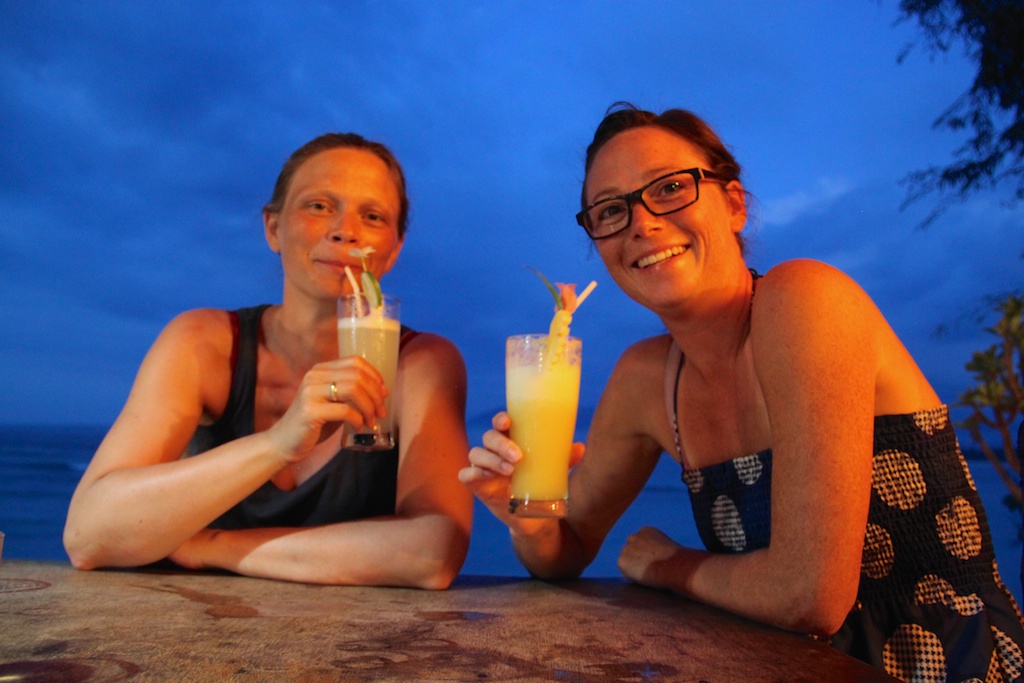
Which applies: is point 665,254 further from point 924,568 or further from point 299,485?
point 299,485

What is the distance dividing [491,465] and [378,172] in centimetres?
116

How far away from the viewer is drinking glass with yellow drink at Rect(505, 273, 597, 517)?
64.7 inches

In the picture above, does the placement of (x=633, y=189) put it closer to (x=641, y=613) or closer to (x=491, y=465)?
(x=491, y=465)

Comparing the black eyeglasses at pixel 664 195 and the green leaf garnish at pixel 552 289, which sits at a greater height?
the black eyeglasses at pixel 664 195

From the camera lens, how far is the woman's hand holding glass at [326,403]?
1.69m

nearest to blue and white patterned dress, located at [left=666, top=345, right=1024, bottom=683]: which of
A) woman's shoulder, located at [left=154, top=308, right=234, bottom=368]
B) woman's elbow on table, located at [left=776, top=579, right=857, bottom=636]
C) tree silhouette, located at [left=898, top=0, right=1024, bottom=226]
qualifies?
woman's elbow on table, located at [left=776, top=579, right=857, bottom=636]

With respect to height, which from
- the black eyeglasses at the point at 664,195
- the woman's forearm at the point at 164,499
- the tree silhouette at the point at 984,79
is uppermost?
the tree silhouette at the point at 984,79

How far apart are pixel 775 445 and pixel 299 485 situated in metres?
1.36

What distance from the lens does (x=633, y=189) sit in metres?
1.85

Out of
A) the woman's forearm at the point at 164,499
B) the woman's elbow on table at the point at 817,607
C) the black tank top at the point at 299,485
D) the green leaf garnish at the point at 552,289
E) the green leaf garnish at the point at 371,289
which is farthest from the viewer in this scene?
the black tank top at the point at 299,485

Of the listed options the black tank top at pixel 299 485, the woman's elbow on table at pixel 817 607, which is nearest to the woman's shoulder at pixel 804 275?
the woman's elbow on table at pixel 817 607

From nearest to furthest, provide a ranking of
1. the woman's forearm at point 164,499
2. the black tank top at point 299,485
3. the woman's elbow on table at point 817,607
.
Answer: the woman's elbow on table at point 817,607, the woman's forearm at point 164,499, the black tank top at point 299,485

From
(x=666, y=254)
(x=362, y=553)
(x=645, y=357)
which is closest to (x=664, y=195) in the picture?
(x=666, y=254)

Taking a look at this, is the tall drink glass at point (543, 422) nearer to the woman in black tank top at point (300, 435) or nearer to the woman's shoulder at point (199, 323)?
the woman in black tank top at point (300, 435)
